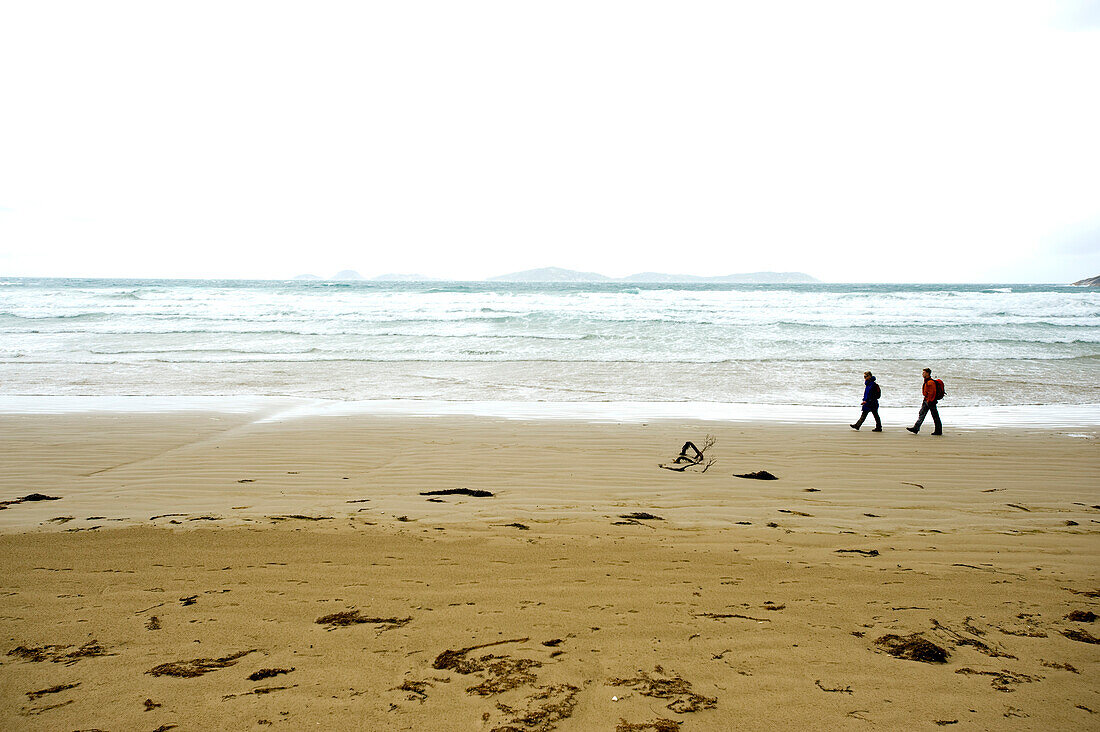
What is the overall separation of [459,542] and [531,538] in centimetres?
58

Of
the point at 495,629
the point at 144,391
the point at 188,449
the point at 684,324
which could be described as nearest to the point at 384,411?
the point at 188,449

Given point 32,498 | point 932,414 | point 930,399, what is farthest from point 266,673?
point 930,399

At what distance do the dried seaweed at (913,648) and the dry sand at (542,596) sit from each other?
57 millimetres

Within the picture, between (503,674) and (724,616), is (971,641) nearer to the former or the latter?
(724,616)

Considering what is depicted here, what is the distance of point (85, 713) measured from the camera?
260 centimetres

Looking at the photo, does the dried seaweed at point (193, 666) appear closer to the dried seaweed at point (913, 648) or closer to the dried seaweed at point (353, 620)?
the dried seaweed at point (353, 620)

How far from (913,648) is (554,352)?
57.6ft

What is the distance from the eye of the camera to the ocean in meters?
14.2

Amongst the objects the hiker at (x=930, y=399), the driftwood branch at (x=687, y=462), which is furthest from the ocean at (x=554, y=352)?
the driftwood branch at (x=687, y=462)

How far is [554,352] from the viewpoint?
20531 millimetres

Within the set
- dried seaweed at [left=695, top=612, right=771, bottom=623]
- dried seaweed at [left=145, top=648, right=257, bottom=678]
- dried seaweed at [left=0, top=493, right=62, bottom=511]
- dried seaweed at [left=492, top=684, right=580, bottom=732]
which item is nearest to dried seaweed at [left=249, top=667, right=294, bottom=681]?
dried seaweed at [left=145, top=648, right=257, bottom=678]

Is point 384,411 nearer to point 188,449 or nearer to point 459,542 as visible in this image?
point 188,449

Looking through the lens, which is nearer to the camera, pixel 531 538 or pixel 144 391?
pixel 531 538

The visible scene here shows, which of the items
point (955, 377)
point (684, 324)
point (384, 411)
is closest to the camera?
point (384, 411)
